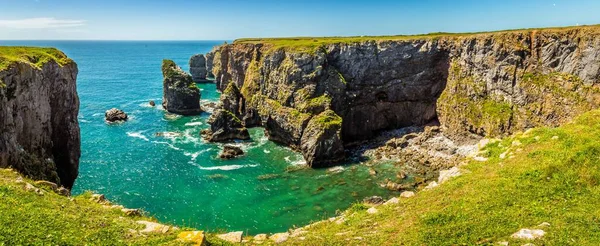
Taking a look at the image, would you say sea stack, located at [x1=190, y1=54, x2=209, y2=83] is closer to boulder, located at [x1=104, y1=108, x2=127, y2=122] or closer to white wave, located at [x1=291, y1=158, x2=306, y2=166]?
boulder, located at [x1=104, y1=108, x2=127, y2=122]

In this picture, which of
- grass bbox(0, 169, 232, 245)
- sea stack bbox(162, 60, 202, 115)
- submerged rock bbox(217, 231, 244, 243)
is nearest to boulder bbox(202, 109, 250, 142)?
sea stack bbox(162, 60, 202, 115)

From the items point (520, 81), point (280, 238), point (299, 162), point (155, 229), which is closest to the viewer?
point (155, 229)

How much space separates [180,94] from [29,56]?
60006mm

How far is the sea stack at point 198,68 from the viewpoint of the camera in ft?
508

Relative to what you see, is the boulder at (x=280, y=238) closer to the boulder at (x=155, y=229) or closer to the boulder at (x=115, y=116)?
A: the boulder at (x=155, y=229)

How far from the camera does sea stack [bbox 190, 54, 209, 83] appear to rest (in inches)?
6097

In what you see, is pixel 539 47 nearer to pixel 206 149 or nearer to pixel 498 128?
pixel 498 128

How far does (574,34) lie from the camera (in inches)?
2179

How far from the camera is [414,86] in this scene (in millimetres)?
75000

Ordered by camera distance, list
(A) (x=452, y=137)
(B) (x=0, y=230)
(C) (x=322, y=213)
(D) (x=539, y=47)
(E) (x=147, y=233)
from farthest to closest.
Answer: (A) (x=452, y=137)
(D) (x=539, y=47)
(C) (x=322, y=213)
(E) (x=147, y=233)
(B) (x=0, y=230)

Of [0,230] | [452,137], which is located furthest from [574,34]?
[0,230]

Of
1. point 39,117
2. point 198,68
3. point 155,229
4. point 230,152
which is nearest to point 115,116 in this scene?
point 230,152

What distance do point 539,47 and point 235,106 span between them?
61.2 metres

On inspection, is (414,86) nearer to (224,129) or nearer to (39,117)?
(224,129)
